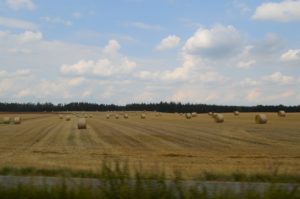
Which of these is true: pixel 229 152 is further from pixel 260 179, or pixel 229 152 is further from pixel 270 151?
pixel 260 179

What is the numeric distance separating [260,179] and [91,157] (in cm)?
1163

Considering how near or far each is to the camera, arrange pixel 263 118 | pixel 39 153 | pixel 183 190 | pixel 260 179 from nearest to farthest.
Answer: pixel 183 190
pixel 260 179
pixel 39 153
pixel 263 118

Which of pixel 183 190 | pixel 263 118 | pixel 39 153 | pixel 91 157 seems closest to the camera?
pixel 183 190

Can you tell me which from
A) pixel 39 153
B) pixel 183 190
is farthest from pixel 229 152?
pixel 183 190

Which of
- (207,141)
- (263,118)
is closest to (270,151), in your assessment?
(207,141)

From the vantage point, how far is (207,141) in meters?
35.3

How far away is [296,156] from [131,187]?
58.0 ft

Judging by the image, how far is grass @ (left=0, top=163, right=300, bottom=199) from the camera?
28.4 feet

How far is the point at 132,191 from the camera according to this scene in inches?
348

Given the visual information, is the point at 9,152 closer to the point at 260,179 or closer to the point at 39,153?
the point at 39,153

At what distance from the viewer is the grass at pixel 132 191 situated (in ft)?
28.4

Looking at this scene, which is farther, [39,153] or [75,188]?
[39,153]

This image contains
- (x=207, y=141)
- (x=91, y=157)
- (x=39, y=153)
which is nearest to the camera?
(x=91, y=157)

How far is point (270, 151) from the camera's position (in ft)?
91.0
